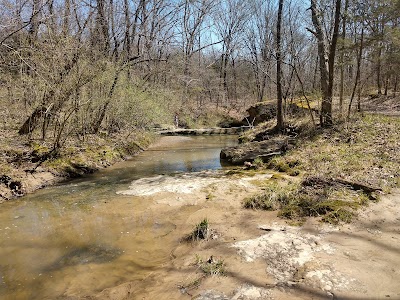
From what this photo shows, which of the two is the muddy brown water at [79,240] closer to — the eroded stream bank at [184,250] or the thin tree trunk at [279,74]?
the eroded stream bank at [184,250]

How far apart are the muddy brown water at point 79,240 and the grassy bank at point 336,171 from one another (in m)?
2.11

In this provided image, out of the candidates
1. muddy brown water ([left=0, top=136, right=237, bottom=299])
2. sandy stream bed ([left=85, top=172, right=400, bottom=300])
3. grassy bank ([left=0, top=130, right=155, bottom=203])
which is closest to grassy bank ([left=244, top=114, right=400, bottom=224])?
sandy stream bed ([left=85, top=172, right=400, bottom=300])

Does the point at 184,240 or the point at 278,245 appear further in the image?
the point at 184,240

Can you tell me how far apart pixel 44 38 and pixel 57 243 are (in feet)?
22.8

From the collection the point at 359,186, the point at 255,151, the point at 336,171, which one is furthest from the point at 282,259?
the point at 255,151

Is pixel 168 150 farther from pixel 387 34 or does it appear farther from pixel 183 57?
pixel 387 34

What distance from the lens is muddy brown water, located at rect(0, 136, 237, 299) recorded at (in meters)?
3.93

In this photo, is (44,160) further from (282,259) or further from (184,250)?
(282,259)

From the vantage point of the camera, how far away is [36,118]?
1009 centimetres

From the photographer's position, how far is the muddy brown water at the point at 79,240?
3.93 meters

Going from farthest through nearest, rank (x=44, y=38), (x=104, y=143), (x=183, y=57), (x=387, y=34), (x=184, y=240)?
(x=183, y=57) → (x=104, y=143) → (x=387, y=34) → (x=44, y=38) → (x=184, y=240)

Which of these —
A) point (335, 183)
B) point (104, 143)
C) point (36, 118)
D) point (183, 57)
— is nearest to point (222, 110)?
point (183, 57)

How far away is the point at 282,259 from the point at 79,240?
3.25 metres

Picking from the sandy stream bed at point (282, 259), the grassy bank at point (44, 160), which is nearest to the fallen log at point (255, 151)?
the grassy bank at point (44, 160)
